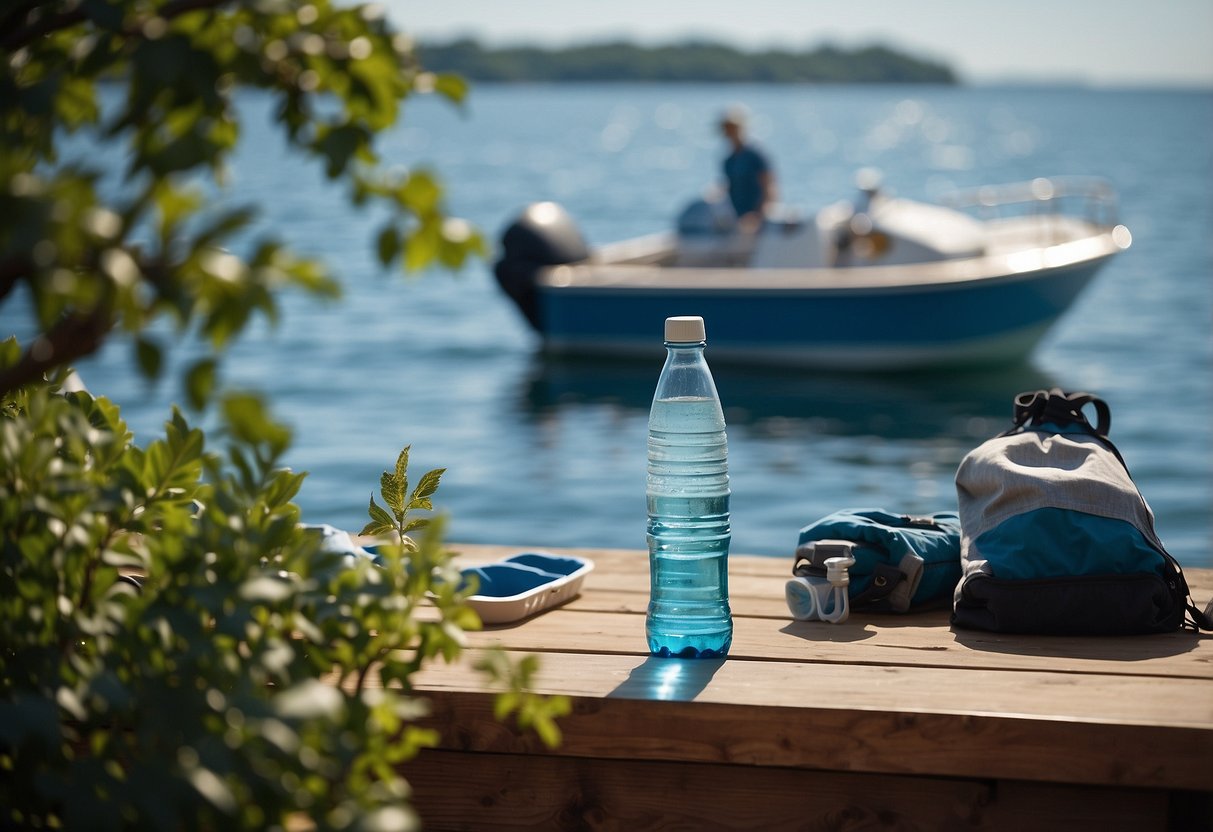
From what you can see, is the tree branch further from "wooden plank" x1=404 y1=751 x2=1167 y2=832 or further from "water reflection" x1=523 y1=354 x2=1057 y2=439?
"water reflection" x1=523 y1=354 x2=1057 y2=439

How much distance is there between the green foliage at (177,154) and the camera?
132 cm

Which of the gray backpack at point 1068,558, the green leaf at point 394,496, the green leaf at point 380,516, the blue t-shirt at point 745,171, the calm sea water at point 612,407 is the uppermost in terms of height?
the blue t-shirt at point 745,171

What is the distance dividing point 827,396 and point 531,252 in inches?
113

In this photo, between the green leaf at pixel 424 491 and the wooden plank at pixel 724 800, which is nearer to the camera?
the wooden plank at pixel 724 800

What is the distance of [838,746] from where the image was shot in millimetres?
2535

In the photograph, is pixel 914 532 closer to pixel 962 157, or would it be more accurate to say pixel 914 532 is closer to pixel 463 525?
pixel 463 525

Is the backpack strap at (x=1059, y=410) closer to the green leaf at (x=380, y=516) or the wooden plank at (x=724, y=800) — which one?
the wooden plank at (x=724, y=800)

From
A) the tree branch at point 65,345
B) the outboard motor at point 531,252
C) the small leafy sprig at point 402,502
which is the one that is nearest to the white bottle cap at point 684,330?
the small leafy sprig at point 402,502

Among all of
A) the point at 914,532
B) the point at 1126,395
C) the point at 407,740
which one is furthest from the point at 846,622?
the point at 1126,395

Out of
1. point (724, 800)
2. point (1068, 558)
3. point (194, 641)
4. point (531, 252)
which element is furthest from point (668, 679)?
point (531, 252)

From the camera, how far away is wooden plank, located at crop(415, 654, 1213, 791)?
8.07ft

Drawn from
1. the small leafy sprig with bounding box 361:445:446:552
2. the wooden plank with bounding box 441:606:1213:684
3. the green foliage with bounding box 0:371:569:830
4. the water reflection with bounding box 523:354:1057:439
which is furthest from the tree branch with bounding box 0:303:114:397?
the water reflection with bounding box 523:354:1057:439

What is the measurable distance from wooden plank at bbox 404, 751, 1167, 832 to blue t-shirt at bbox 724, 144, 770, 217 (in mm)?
9752

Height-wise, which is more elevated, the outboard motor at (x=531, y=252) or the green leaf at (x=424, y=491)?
the green leaf at (x=424, y=491)
